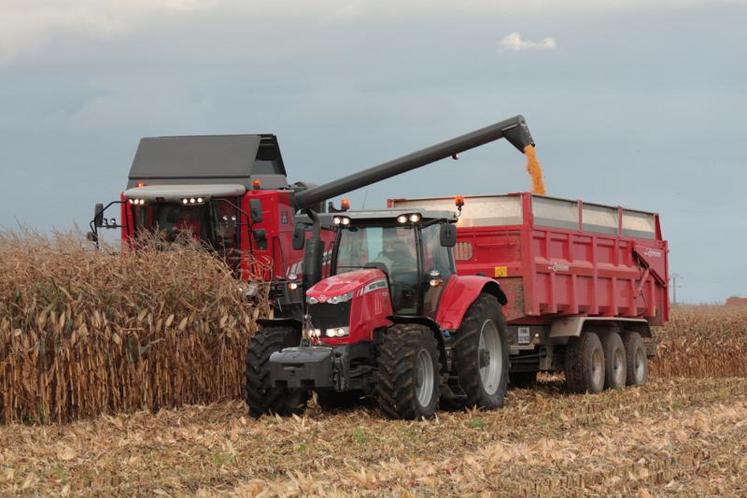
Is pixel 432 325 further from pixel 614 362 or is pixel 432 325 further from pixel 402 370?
pixel 614 362

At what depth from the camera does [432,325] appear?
1337cm

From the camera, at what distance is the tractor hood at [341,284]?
13.1 metres

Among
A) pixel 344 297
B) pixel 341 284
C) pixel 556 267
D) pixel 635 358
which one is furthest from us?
pixel 635 358

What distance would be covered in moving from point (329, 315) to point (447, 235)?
154 centimetres

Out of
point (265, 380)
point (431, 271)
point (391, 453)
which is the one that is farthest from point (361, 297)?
point (391, 453)

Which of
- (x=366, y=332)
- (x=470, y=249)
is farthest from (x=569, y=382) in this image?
(x=366, y=332)

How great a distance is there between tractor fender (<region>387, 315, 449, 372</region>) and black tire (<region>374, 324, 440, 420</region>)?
131mm

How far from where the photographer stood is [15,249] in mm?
15508

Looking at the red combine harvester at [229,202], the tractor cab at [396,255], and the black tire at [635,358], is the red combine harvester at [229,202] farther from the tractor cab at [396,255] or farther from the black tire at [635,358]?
the black tire at [635,358]

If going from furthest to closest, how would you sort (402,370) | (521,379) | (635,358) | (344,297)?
(635,358)
(521,379)
(344,297)
(402,370)

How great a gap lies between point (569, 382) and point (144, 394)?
6.23 meters

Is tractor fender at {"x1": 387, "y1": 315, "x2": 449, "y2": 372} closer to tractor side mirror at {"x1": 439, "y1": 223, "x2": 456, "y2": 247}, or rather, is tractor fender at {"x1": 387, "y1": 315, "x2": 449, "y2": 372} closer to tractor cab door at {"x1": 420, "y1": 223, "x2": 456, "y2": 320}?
tractor cab door at {"x1": 420, "y1": 223, "x2": 456, "y2": 320}

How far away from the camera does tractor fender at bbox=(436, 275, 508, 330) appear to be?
13.8 meters

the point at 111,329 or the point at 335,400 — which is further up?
the point at 111,329
